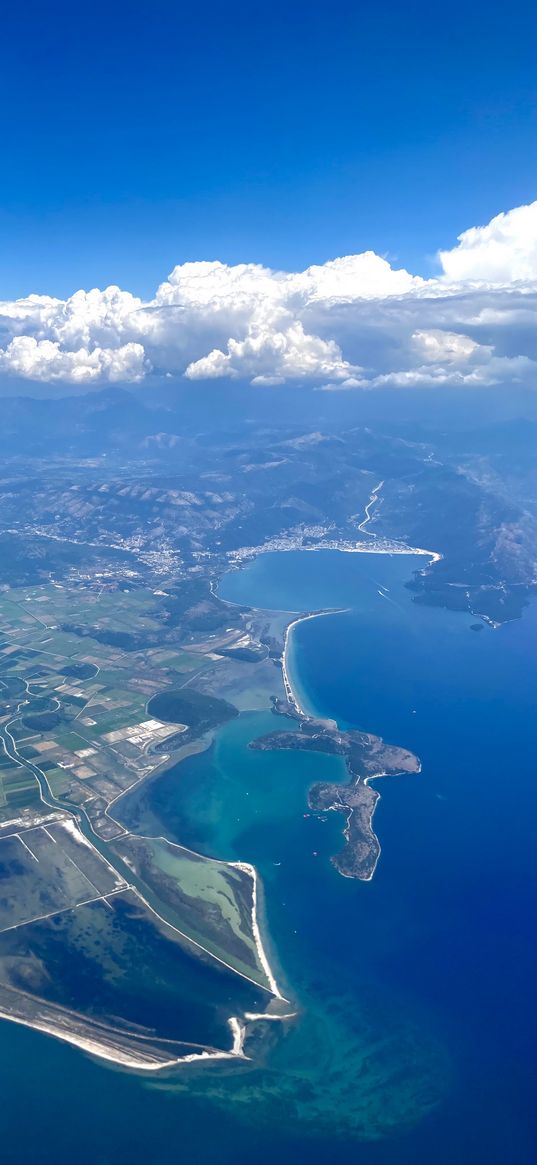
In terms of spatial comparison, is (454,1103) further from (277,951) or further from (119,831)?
(119,831)

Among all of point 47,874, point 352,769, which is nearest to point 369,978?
point 47,874

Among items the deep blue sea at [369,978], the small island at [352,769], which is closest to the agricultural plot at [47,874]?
the deep blue sea at [369,978]

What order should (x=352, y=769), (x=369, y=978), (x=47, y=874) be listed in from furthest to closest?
(x=352, y=769) < (x=47, y=874) < (x=369, y=978)

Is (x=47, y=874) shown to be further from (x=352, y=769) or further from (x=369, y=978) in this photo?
(x=352, y=769)

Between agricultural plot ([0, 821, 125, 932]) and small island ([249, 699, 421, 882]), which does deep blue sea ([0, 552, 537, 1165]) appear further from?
agricultural plot ([0, 821, 125, 932])

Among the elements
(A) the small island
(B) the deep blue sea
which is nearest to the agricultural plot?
(B) the deep blue sea

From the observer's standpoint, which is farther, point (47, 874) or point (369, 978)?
point (47, 874)
